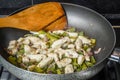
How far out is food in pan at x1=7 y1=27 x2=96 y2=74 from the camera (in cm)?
100

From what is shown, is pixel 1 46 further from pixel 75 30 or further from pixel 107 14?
pixel 107 14

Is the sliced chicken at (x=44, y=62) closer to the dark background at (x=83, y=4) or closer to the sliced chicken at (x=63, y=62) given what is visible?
the sliced chicken at (x=63, y=62)

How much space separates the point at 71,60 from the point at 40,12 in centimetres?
27

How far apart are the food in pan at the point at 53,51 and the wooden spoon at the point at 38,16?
35 millimetres

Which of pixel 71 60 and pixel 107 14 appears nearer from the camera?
pixel 71 60

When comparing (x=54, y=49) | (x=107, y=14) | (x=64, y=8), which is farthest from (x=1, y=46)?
(x=107, y=14)

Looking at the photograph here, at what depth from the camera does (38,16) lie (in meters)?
1.17

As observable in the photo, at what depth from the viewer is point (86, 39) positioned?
1.13 m

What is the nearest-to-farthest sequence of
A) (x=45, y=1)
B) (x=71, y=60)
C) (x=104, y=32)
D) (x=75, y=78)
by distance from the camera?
(x=75, y=78) → (x=71, y=60) → (x=104, y=32) → (x=45, y=1)

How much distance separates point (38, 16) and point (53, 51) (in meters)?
0.19

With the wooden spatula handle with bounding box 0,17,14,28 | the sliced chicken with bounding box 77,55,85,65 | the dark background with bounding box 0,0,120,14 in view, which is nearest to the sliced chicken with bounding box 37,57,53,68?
the sliced chicken with bounding box 77,55,85,65

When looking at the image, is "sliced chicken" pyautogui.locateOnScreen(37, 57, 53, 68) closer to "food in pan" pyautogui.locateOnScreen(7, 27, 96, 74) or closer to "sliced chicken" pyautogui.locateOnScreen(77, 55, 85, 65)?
"food in pan" pyautogui.locateOnScreen(7, 27, 96, 74)

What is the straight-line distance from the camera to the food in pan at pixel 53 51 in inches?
39.5

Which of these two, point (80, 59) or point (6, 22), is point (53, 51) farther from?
point (6, 22)
